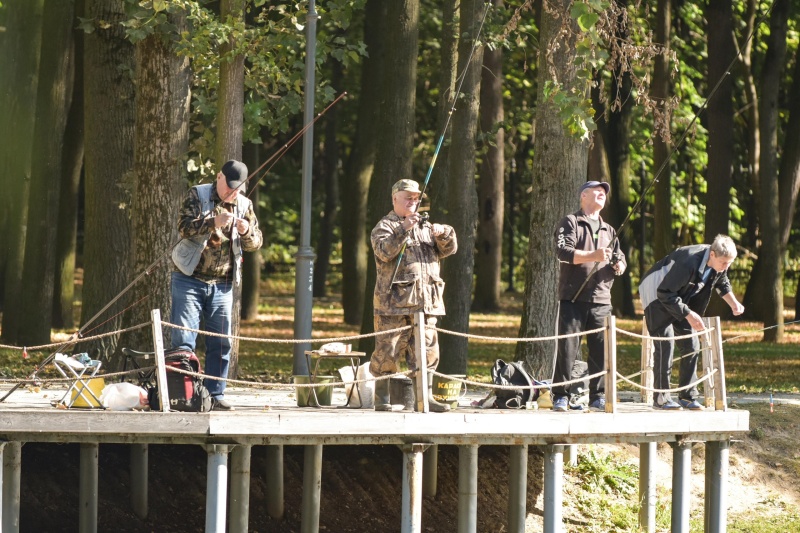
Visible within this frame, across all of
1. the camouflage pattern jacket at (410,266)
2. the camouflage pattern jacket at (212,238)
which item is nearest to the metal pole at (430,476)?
the camouflage pattern jacket at (410,266)

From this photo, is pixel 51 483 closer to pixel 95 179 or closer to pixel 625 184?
pixel 95 179

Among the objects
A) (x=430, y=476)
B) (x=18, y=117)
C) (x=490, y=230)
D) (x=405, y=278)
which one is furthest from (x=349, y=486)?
(x=490, y=230)

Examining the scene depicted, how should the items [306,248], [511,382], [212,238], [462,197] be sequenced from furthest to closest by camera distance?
[462,197], [306,248], [511,382], [212,238]

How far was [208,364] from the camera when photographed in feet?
31.7

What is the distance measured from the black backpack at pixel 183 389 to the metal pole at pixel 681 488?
396 centimetres

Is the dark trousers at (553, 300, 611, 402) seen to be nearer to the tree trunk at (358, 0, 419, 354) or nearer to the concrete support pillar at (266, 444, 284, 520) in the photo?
the concrete support pillar at (266, 444, 284, 520)

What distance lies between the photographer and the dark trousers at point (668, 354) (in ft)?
35.4

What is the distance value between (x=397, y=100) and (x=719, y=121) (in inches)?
333

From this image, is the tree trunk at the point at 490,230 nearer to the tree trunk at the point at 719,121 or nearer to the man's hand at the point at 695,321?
the tree trunk at the point at 719,121

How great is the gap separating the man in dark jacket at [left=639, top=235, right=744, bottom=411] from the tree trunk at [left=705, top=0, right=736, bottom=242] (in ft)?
42.2

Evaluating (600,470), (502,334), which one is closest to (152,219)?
(600,470)

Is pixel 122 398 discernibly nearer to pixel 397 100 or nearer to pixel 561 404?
pixel 561 404

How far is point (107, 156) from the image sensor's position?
56.0 feet

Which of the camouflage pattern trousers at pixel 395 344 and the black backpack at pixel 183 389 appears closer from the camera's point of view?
the black backpack at pixel 183 389
